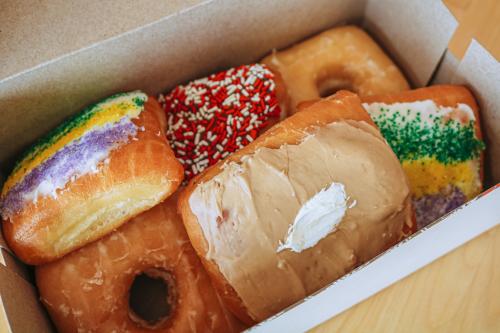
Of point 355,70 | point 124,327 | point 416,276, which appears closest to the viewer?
point 416,276

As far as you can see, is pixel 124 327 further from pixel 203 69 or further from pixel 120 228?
pixel 203 69

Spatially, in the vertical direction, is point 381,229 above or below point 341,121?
below

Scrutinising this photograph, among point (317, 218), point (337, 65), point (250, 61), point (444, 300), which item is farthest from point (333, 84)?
point (444, 300)

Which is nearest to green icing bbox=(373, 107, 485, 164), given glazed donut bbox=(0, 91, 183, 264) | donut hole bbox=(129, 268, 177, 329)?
glazed donut bbox=(0, 91, 183, 264)

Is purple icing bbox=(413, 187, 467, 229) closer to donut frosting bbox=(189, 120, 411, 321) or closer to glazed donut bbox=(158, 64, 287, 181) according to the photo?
donut frosting bbox=(189, 120, 411, 321)

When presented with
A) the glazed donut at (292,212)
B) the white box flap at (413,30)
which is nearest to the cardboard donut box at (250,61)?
the white box flap at (413,30)

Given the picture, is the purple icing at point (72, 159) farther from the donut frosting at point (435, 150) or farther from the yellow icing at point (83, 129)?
the donut frosting at point (435, 150)

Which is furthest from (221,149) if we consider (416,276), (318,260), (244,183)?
(416,276)

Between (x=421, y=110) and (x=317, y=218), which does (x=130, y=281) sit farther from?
(x=421, y=110)
